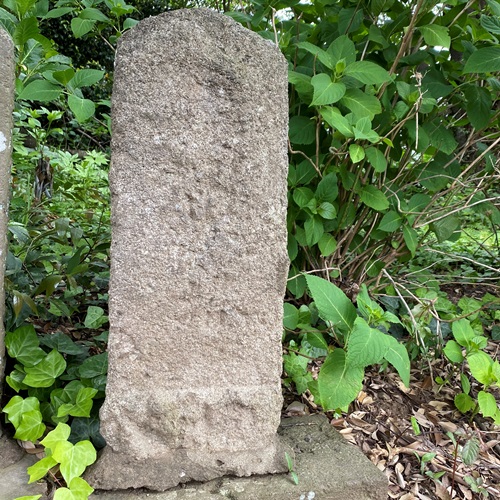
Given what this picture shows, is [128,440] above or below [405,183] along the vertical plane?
below

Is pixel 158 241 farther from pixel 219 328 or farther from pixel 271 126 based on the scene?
pixel 271 126

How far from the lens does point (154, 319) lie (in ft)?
4.08

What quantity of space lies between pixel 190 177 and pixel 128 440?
744mm

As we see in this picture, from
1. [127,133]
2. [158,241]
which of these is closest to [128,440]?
[158,241]

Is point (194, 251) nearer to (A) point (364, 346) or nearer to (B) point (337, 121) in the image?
(A) point (364, 346)

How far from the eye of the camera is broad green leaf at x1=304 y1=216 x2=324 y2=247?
71.7 inches

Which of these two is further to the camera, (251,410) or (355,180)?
(355,180)

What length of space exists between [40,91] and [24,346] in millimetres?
810

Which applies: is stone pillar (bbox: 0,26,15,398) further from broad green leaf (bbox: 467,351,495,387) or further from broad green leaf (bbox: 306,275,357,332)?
broad green leaf (bbox: 467,351,495,387)

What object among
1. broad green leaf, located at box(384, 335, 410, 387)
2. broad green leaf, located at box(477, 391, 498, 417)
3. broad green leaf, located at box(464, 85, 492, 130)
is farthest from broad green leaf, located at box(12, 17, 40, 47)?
broad green leaf, located at box(477, 391, 498, 417)

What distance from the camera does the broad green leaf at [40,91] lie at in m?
1.43

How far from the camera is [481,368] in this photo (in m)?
1.67

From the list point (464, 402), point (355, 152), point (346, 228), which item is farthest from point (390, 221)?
point (464, 402)

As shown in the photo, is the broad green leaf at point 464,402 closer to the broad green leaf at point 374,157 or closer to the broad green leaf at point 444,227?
the broad green leaf at point 444,227
